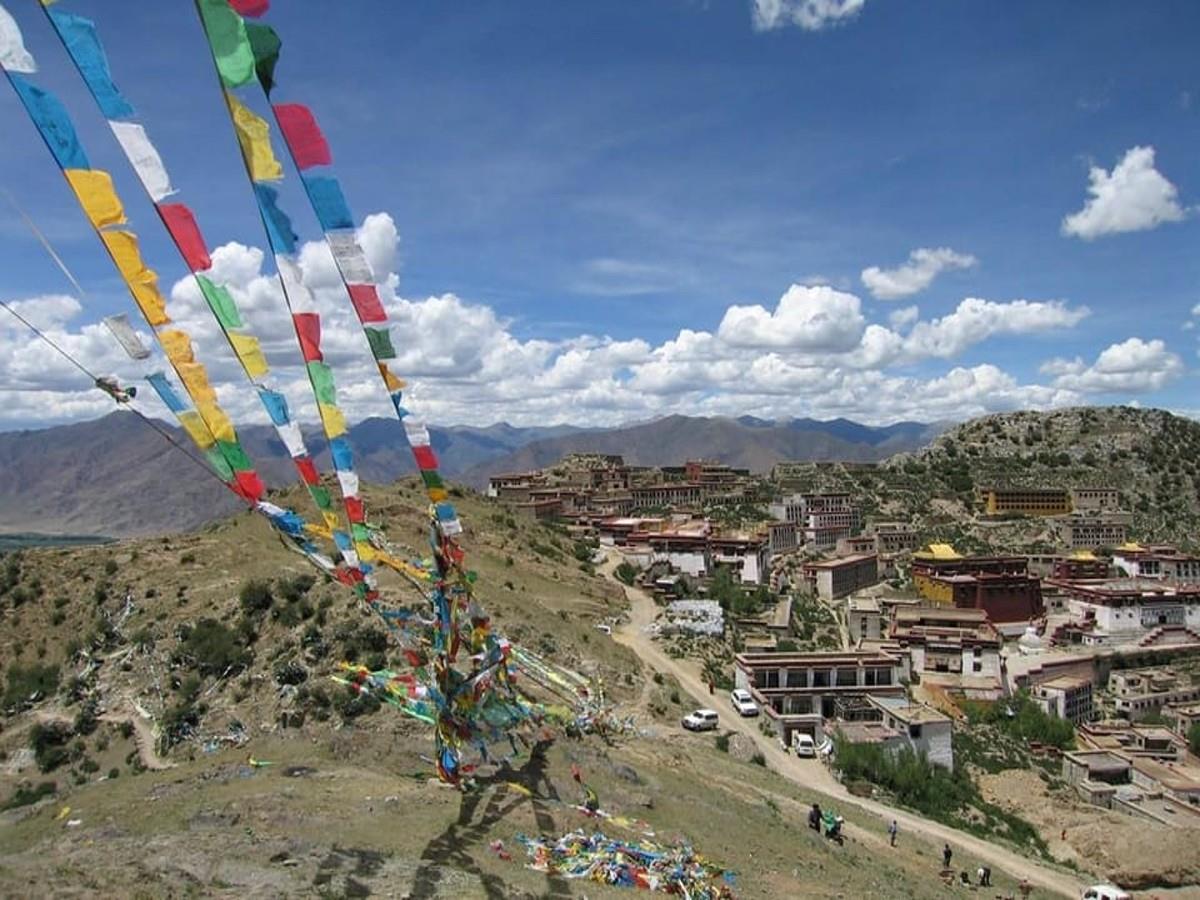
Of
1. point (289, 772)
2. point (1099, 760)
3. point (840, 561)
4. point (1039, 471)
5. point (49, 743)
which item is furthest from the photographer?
point (1039, 471)

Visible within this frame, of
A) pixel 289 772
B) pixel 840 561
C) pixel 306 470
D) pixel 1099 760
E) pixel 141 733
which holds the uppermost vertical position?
pixel 306 470

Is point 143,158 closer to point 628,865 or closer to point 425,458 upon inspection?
point 425,458

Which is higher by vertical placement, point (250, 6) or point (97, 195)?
point (250, 6)

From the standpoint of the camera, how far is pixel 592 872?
1573 cm

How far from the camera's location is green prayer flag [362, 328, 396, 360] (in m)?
11.9

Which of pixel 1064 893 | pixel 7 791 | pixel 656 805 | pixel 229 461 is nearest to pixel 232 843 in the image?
pixel 229 461

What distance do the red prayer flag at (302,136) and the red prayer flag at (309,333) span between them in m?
2.09

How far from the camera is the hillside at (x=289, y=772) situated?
14086mm

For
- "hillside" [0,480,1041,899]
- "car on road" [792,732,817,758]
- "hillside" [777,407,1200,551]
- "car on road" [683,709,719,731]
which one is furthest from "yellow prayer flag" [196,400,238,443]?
"hillside" [777,407,1200,551]

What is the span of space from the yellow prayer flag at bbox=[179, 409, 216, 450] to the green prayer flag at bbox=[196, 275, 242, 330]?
1.16 meters

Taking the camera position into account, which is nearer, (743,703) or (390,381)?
(390,381)

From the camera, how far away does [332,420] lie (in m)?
12.8

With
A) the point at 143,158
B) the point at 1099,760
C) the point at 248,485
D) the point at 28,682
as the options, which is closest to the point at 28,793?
the point at 28,682

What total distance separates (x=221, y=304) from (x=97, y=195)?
1.81m
